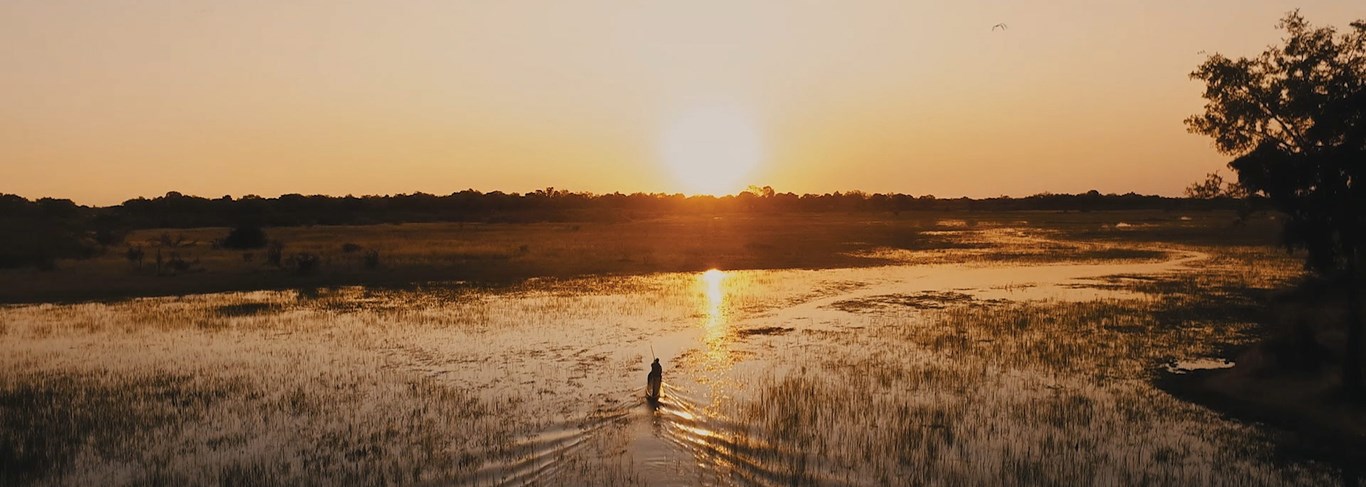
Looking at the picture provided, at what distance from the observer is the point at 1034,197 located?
193 m

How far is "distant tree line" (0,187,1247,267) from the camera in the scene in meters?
46.4

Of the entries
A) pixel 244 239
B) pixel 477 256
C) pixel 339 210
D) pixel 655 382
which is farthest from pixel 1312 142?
pixel 339 210

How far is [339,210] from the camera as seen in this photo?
116 metres

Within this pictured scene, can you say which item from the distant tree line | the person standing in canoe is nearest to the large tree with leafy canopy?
the distant tree line

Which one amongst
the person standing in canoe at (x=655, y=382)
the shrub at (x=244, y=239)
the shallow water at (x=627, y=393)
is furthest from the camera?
the shrub at (x=244, y=239)

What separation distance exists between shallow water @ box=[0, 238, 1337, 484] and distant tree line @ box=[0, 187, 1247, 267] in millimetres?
6042

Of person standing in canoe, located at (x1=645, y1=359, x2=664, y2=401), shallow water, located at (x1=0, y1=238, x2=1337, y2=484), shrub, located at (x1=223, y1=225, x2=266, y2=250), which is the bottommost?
shallow water, located at (x1=0, y1=238, x2=1337, y2=484)

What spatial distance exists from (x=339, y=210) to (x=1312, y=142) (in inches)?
4629

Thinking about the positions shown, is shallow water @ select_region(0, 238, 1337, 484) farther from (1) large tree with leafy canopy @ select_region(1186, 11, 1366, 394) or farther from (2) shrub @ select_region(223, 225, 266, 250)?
(2) shrub @ select_region(223, 225, 266, 250)

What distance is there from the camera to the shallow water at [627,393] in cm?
1195

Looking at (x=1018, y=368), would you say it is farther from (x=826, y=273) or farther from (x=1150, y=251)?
(x=1150, y=251)

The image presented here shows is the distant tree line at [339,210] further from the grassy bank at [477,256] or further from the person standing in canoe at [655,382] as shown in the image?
the person standing in canoe at [655,382]

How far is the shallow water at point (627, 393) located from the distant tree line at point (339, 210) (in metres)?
6.04

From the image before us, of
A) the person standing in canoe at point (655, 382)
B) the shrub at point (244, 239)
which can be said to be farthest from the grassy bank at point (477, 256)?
the person standing in canoe at point (655, 382)
